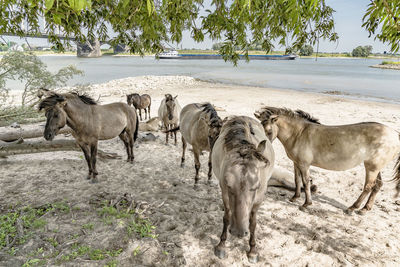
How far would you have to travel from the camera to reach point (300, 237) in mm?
3533

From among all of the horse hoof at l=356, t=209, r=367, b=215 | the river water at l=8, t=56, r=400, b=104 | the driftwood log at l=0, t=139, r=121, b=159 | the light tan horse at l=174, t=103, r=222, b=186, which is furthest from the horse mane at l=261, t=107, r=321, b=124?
the river water at l=8, t=56, r=400, b=104

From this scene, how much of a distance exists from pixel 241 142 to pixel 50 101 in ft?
13.8

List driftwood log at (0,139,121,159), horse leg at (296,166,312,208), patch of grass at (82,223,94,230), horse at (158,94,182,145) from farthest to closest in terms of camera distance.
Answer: horse at (158,94,182,145) → driftwood log at (0,139,121,159) → horse leg at (296,166,312,208) → patch of grass at (82,223,94,230)

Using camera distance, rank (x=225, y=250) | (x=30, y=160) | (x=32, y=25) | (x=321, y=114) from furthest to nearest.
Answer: (x=321, y=114) → (x=30, y=160) → (x=32, y=25) → (x=225, y=250)

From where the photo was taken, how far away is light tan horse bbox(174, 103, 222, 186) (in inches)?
178

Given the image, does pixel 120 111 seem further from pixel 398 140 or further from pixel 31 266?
pixel 398 140

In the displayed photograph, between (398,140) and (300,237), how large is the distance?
260cm

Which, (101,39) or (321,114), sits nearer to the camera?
(101,39)

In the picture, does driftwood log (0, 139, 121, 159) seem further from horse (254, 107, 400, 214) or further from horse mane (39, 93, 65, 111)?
horse (254, 107, 400, 214)

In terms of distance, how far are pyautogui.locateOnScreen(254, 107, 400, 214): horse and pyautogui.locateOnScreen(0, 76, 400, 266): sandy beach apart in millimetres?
521

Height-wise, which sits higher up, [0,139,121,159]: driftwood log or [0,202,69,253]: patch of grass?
[0,139,121,159]: driftwood log

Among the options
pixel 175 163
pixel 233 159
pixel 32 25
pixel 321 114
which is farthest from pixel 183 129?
pixel 321 114

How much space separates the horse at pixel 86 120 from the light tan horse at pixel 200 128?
6.18 feet

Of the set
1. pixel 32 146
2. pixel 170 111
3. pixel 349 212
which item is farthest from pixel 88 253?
pixel 170 111
